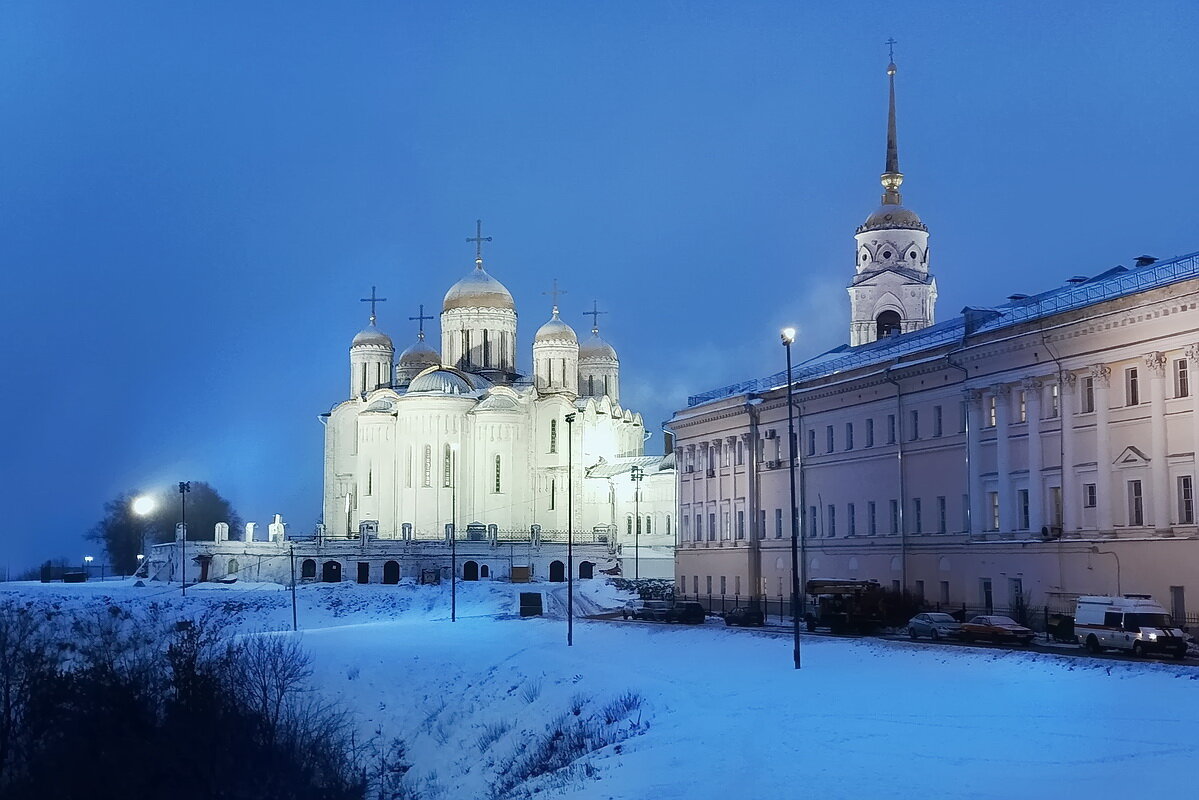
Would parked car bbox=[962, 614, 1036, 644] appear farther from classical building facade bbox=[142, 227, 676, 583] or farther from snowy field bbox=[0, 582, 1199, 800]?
classical building facade bbox=[142, 227, 676, 583]

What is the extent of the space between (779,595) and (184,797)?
3675 centimetres

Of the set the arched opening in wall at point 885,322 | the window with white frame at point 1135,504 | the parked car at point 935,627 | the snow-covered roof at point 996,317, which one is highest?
the arched opening in wall at point 885,322

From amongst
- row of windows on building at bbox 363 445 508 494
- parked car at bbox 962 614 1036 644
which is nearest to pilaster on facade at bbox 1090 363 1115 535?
parked car at bbox 962 614 1036 644

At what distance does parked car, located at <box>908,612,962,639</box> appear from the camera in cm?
4600

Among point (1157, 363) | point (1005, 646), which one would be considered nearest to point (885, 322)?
point (1157, 363)

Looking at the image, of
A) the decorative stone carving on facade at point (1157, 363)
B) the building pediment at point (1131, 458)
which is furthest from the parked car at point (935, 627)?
the decorative stone carving on facade at point (1157, 363)

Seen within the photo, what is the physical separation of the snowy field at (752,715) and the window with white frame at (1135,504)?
1082 cm

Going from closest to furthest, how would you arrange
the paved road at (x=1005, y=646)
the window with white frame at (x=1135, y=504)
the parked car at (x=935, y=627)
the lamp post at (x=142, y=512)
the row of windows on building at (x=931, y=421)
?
the paved road at (x=1005, y=646), the parked car at (x=935, y=627), the window with white frame at (x=1135, y=504), the row of windows on building at (x=931, y=421), the lamp post at (x=142, y=512)

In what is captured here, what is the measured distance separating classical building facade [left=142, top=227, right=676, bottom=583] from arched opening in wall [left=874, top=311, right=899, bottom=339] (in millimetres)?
17499

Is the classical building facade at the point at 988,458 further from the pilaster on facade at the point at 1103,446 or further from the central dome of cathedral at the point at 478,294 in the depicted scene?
the central dome of cathedral at the point at 478,294

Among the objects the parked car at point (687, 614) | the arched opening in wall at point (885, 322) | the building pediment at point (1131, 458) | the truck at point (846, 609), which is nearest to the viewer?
the building pediment at point (1131, 458)

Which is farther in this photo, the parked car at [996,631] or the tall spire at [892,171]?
the tall spire at [892,171]

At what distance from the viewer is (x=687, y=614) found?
62062mm

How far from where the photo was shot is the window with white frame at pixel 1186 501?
1813 inches
